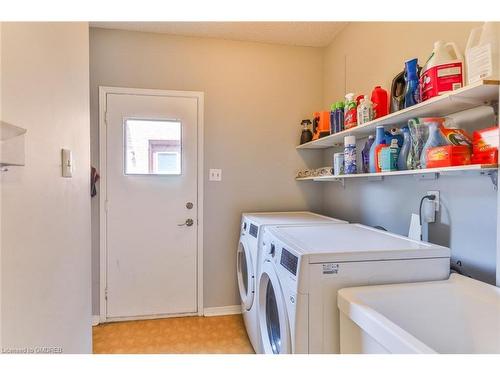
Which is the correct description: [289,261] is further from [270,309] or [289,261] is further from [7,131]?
[7,131]

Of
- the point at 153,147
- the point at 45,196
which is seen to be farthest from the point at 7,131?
the point at 153,147

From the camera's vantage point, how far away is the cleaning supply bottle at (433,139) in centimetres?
113

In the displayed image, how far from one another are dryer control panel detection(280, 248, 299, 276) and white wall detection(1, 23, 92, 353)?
0.84 m

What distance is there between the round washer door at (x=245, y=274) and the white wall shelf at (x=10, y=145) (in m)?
A: 1.46

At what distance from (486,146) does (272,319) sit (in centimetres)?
127

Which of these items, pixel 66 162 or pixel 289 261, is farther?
pixel 289 261

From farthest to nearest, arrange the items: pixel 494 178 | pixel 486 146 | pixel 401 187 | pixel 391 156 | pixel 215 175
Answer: pixel 215 175 < pixel 401 187 < pixel 391 156 < pixel 494 178 < pixel 486 146

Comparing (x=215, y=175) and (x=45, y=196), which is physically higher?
(x=215, y=175)

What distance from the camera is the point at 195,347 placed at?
200 cm

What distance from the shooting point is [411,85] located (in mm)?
1287

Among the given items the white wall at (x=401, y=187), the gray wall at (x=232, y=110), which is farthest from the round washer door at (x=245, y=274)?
the white wall at (x=401, y=187)

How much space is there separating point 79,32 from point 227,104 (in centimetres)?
146
